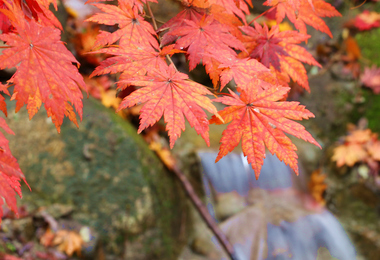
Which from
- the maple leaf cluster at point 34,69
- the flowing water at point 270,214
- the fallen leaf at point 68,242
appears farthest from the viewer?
the flowing water at point 270,214

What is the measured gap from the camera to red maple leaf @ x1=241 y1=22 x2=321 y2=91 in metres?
1.12

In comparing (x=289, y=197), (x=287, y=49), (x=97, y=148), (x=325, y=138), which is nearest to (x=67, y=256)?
(x=97, y=148)

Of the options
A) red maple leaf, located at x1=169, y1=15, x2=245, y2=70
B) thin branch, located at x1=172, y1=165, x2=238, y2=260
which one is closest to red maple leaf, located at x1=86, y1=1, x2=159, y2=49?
red maple leaf, located at x1=169, y1=15, x2=245, y2=70

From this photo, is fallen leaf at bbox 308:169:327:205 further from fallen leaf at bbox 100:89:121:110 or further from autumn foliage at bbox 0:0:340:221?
autumn foliage at bbox 0:0:340:221

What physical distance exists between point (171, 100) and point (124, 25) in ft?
1.24

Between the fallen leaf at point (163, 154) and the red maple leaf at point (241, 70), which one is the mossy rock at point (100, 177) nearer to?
the fallen leaf at point (163, 154)

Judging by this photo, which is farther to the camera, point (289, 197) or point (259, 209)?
point (289, 197)

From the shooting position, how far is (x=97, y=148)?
2684mm

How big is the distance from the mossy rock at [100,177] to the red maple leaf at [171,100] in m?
1.93

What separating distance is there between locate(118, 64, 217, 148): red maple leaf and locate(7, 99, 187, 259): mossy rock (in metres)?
1.93

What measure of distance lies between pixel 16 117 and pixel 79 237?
1.44 metres

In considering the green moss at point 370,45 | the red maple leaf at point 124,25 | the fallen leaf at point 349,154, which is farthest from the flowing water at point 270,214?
the red maple leaf at point 124,25

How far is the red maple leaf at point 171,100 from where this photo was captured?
2.71 ft

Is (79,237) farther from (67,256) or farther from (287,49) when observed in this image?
(287,49)
